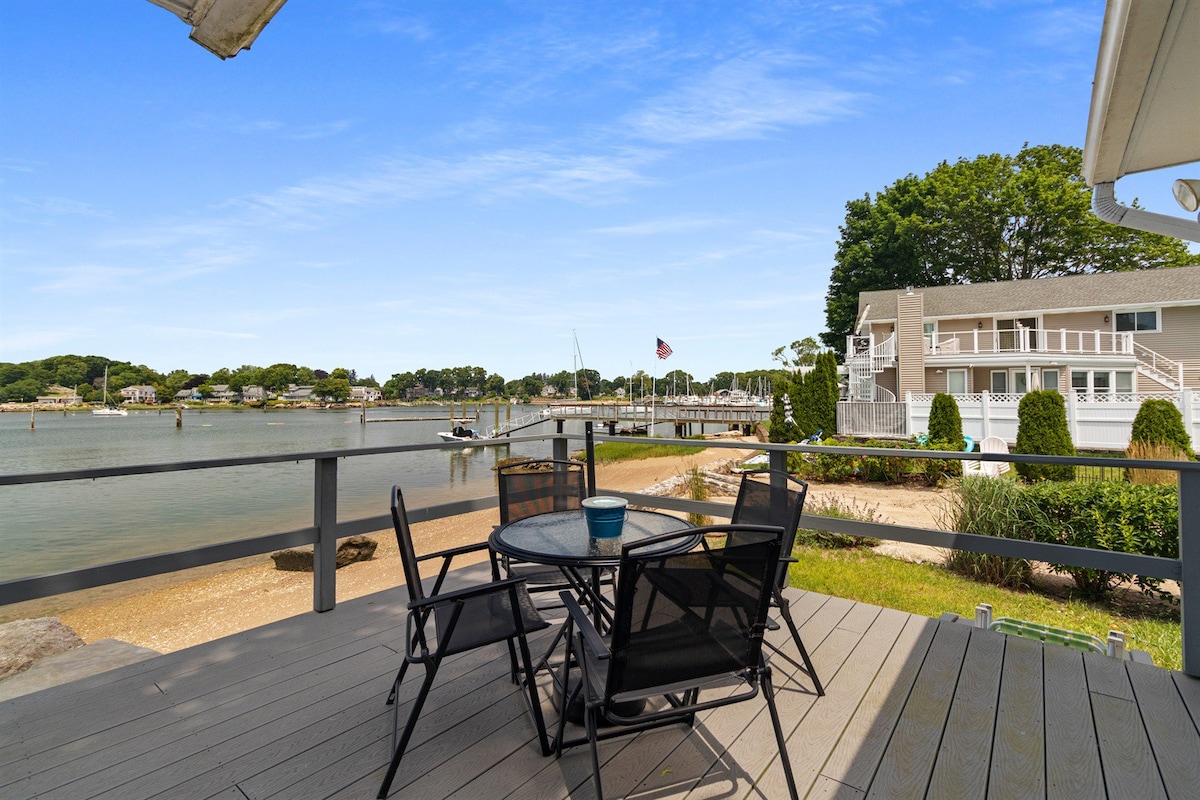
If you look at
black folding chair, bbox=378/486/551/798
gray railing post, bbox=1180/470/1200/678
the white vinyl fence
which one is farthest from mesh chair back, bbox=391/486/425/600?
the white vinyl fence

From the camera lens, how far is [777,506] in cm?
244

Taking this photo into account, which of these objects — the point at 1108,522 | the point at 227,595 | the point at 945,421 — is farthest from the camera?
the point at 945,421

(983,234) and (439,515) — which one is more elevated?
(983,234)

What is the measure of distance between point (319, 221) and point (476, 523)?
45.9 ft

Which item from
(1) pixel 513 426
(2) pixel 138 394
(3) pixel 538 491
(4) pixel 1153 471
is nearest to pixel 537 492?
(3) pixel 538 491

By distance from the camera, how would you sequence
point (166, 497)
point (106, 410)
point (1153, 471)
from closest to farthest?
point (1153, 471)
point (166, 497)
point (106, 410)

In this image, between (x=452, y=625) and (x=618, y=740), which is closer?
(x=452, y=625)

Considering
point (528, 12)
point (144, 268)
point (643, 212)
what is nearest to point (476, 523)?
point (528, 12)

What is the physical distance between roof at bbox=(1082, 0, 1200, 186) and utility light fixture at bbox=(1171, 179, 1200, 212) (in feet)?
0.52

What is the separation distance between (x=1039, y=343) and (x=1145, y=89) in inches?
765

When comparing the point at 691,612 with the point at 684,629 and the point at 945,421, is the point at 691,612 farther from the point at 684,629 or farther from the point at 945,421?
the point at 945,421

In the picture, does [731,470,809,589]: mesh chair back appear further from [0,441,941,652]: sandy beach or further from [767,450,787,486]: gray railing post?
[0,441,941,652]: sandy beach

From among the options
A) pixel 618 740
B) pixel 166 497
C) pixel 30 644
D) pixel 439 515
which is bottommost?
pixel 166 497

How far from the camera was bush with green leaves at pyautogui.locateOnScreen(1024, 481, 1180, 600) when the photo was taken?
4.99m
